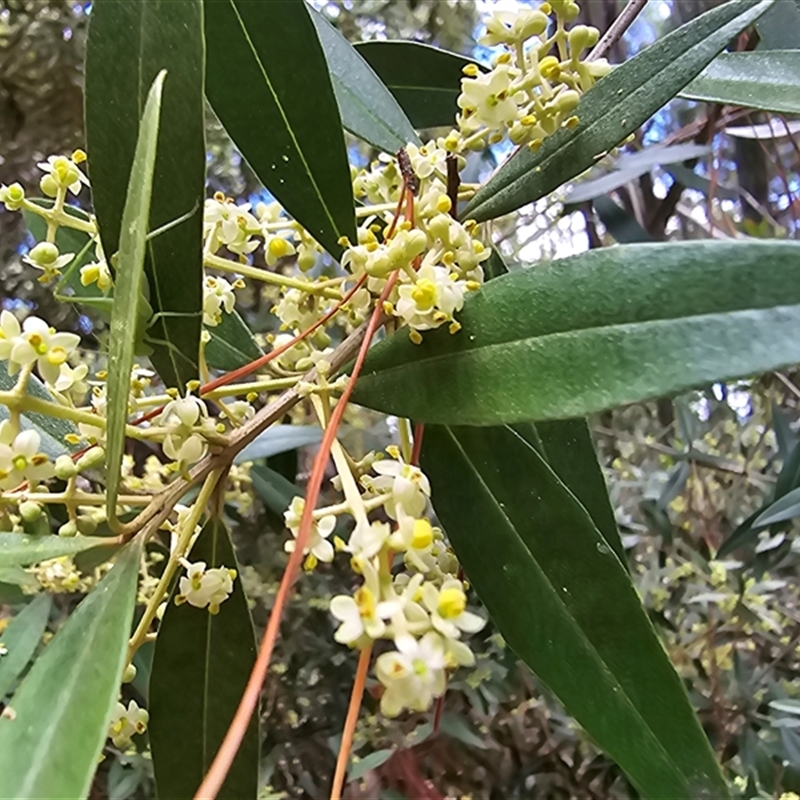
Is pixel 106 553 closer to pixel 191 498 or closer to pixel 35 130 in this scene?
pixel 191 498

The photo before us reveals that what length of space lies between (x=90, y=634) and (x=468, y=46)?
4.72 feet

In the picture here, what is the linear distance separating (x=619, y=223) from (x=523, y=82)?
0.66m

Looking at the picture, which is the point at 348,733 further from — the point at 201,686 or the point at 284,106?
the point at 284,106

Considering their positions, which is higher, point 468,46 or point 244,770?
point 468,46

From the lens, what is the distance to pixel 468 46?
1.54 metres

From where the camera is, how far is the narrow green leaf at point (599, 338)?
0.31 meters

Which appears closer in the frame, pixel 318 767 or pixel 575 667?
pixel 575 667

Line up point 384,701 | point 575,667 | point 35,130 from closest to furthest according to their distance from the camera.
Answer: point 384,701 → point 575,667 → point 35,130

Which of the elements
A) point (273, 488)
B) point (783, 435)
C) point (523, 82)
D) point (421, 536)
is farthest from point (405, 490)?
point (783, 435)

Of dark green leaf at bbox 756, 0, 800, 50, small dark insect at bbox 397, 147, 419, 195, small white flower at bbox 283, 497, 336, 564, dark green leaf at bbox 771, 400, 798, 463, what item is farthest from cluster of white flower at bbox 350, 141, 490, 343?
dark green leaf at bbox 771, 400, 798, 463

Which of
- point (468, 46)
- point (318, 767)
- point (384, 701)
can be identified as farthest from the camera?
point (468, 46)

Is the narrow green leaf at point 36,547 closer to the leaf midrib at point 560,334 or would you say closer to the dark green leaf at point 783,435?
the leaf midrib at point 560,334

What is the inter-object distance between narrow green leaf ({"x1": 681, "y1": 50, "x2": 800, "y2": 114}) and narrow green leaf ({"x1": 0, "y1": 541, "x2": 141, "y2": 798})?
0.49 metres

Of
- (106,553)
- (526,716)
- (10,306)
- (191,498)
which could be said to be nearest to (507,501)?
(106,553)
